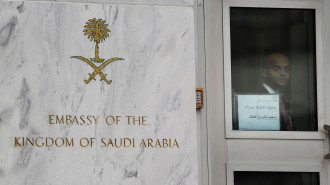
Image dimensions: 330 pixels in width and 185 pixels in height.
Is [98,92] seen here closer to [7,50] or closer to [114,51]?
[114,51]

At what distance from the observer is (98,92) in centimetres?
410

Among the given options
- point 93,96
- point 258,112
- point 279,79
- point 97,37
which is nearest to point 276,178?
point 258,112

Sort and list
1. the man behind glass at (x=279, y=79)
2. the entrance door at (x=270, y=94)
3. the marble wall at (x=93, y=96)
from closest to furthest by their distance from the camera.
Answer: the marble wall at (x=93, y=96) < the entrance door at (x=270, y=94) < the man behind glass at (x=279, y=79)

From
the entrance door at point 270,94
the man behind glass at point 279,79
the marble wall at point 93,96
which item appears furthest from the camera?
the man behind glass at point 279,79

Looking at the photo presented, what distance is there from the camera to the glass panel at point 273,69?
548cm

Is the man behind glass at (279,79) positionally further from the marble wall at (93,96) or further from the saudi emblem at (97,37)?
the saudi emblem at (97,37)

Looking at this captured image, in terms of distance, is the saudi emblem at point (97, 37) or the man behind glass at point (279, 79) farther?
the man behind glass at point (279, 79)

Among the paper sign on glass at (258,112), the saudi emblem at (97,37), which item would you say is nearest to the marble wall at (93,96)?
the saudi emblem at (97,37)

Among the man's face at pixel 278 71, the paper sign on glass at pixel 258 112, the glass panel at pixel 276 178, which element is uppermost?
the man's face at pixel 278 71

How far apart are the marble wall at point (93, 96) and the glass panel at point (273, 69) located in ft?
4.34

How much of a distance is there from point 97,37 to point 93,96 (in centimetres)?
35

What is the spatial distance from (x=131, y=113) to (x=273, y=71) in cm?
181

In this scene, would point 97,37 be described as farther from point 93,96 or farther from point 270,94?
point 270,94

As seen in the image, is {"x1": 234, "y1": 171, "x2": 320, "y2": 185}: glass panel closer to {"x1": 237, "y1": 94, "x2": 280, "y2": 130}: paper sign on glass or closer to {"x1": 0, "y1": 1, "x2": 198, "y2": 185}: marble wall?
{"x1": 237, "y1": 94, "x2": 280, "y2": 130}: paper sign on glass
